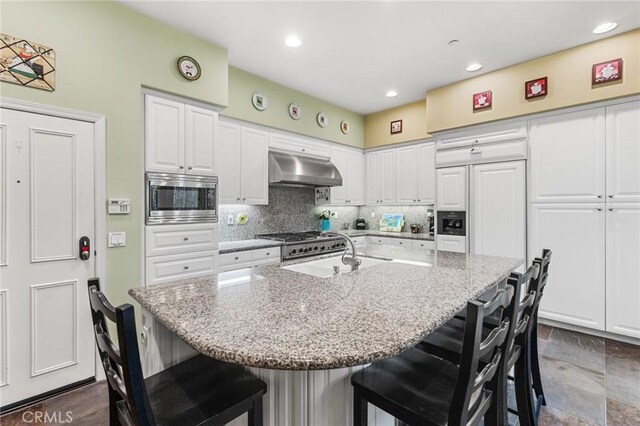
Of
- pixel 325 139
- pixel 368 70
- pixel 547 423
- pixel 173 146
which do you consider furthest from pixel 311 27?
pixel 547 423

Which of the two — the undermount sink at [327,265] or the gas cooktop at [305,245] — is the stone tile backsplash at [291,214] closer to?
the gas cooktop at [305,245]

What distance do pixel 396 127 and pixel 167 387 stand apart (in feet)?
14.8

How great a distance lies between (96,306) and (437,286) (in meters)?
1.39

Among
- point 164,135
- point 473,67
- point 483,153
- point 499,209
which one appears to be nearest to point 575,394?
point 499,209

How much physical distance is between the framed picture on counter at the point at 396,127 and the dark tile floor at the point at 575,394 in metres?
3.34

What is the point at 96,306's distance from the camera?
3.08 feet

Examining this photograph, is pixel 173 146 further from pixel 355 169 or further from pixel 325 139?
pixel 355 169

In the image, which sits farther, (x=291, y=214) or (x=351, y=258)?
(x=291, y=214)

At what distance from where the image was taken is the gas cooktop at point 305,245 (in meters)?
3.52

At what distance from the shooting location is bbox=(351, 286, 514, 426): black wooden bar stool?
0.85m

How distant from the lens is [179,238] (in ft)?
8.77

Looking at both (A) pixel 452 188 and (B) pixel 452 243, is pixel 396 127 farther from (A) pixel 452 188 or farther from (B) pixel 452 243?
(B) pixel 452 243

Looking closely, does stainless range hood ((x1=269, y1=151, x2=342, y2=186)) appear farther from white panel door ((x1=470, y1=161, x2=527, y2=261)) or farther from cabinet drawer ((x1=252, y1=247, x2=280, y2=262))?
white panel door ((x1=470, y1=161, x2=527, y2=261))

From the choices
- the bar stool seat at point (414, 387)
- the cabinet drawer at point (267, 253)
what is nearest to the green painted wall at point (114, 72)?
the cabinet drawer at point (267, 253)
